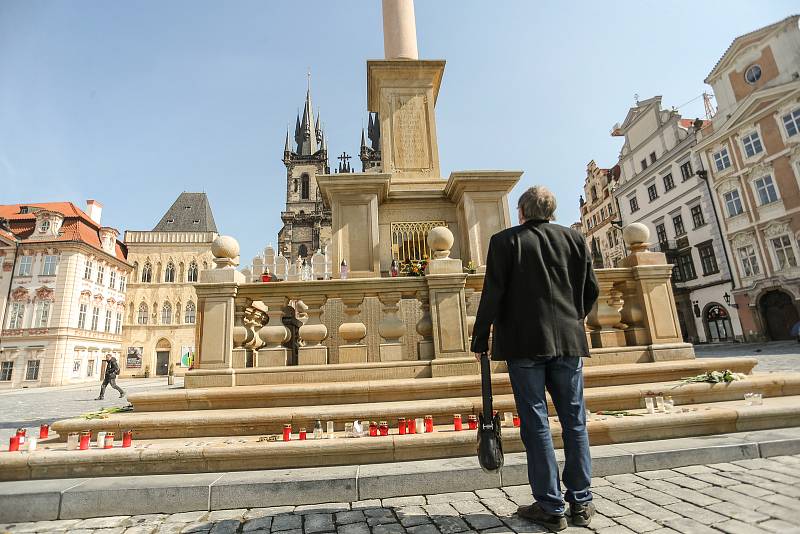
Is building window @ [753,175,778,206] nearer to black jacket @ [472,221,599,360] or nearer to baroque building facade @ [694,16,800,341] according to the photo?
baroque building facade @ [694,16,800,341]

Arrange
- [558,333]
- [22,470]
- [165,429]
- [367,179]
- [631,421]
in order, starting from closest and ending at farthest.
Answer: [558,333], [22,470], [631,421], [165,429], [367,179]

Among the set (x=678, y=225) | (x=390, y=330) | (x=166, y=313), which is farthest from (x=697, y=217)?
(x=166, y=313)

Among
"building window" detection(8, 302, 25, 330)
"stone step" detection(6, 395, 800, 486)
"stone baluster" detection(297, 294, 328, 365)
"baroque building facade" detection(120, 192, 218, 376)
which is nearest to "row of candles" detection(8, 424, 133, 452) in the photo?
"stone step" detection(6, 395, 800, 486)

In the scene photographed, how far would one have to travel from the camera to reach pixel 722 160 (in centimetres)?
2752

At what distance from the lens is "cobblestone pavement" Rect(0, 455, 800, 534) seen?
7.68 feet

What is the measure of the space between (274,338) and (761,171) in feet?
105

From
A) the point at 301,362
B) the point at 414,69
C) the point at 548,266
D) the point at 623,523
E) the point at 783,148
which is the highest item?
the point at 783,148

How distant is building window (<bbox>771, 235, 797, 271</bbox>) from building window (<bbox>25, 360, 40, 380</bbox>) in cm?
5191

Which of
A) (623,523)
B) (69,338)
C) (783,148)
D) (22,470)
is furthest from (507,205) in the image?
(69,338)

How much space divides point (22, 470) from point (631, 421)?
207 inches

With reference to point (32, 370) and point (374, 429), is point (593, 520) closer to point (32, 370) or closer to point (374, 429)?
point (374, 429)

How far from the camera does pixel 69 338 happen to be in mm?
32875

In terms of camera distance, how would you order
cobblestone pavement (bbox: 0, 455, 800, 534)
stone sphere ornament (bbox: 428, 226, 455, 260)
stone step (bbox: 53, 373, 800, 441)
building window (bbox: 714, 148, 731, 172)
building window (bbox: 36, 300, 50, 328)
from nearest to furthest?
cobblestone pavement (bbox: 0, 455, 800, 534) < stone step (bbox: 53, 373, 800, 441) < stone sphere ornament (bbox: 428, 226, 455, 260) < building window (bbox: 714, 148, 731, 172) < building window (bbox: 36, 300, 50, 328)

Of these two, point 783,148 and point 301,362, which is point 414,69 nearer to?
point 301,362
